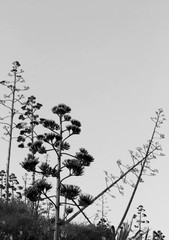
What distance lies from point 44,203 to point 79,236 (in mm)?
13049

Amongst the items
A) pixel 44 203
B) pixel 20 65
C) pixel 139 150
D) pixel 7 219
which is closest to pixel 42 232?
pixel 7 219

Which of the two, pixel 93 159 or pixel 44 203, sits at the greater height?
pixel 44 203

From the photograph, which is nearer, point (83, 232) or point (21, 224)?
point (21, 224)

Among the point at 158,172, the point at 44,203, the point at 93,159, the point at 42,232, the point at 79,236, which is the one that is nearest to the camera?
the point at 93,159

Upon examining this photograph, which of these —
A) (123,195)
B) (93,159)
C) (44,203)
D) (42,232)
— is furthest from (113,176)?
(44,203)

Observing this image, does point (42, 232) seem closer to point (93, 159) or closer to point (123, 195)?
point (123, 195)

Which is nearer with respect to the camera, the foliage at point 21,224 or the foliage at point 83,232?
the foliage at point 21,224

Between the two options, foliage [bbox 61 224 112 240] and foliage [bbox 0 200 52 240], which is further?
foliage [bbox 61 224 112 240]

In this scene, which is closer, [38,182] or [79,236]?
[38,182]

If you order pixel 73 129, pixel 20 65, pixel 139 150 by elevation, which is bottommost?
pixel 73 129

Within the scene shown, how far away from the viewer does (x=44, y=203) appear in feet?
89.5

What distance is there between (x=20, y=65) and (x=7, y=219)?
10925 mm

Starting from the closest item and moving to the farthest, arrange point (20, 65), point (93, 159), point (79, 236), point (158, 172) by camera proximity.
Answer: point (93, 159) → point (79, 236) → point (158, 172) → point (20, 65)

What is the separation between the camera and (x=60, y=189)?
7.43 metres
